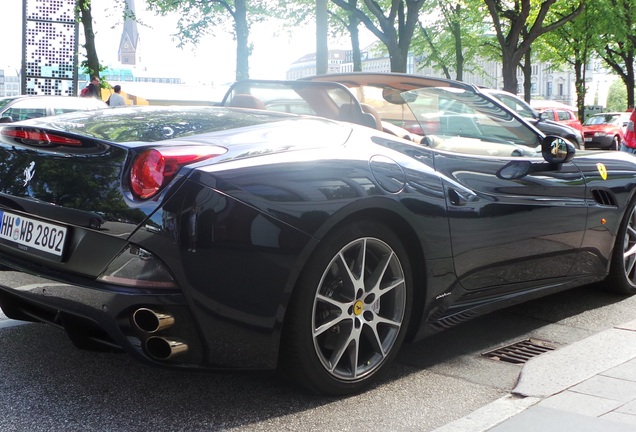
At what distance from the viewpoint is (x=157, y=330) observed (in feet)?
9.77

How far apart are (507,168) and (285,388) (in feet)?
5.25

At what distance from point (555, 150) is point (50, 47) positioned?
17024mm

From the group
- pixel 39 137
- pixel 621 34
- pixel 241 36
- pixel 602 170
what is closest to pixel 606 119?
pixel 621 34

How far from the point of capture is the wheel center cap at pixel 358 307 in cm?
350

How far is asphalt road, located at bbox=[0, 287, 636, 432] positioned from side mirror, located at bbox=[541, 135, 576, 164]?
1016mm

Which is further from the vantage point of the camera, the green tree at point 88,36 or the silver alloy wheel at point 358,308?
the green tree at point 88,36

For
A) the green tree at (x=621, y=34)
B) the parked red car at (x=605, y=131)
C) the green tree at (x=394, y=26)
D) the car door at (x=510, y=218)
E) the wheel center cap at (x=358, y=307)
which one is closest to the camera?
the wheel center cap at (x=358, y=307)

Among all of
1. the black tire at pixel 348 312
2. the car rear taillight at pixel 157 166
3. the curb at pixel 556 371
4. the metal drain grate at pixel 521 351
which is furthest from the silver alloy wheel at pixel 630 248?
the car rear taillight at pixel 157 166

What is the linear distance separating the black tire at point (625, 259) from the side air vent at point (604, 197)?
0.27 metres

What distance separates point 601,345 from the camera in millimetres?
4344

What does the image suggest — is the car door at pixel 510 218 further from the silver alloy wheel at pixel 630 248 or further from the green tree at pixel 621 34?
the green tree at pixel 621 34

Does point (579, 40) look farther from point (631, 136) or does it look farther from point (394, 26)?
point (631, 136)

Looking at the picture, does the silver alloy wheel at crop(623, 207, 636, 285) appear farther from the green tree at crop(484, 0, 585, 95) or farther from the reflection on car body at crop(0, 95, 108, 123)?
the green tree at crop(484, 0, 585, 95)

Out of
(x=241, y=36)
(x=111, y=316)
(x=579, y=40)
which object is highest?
(x=579, y=40)
